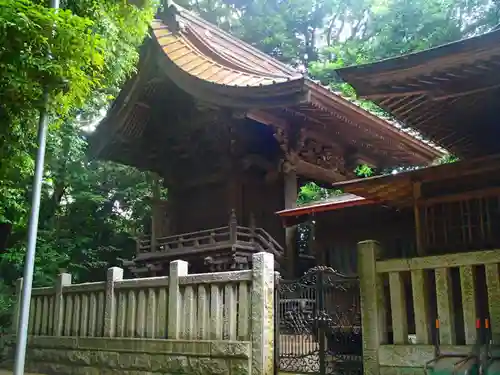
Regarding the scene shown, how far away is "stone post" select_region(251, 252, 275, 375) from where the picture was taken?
7.01 meters

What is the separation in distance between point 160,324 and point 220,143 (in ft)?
19.0

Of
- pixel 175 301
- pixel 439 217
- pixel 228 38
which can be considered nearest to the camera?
pixel 439 217

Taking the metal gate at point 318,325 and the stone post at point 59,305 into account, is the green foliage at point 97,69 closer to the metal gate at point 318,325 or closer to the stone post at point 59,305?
the stone post at point 59,305

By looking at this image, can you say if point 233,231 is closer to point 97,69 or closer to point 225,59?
point 225,59

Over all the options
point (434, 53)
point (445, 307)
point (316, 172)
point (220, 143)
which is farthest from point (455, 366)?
point (220, 143)

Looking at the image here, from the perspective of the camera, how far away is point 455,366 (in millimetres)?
5352

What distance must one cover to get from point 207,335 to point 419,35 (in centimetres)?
1228

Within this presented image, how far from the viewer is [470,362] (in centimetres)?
533

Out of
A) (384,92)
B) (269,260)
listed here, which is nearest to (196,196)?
(269,260)

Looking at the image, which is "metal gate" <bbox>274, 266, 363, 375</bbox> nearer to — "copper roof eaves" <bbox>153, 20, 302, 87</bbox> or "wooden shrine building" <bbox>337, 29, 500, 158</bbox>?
"wooden shrine building" <bbox>337, 29, 500, 158</bbox>

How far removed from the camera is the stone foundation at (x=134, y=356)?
7.27 metres

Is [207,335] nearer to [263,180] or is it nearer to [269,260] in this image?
[269,260]

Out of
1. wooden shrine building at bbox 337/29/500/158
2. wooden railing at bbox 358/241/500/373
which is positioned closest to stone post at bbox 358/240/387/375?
wooden railing at bbox 358/241/500/373


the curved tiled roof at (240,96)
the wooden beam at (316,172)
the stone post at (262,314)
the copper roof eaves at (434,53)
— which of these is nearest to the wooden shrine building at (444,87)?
the copper roof eaves at (434,53)
